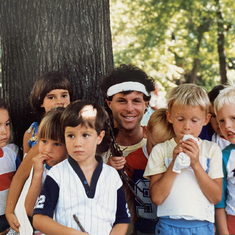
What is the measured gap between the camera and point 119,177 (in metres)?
2.94

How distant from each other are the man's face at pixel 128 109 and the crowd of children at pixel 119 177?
25cm

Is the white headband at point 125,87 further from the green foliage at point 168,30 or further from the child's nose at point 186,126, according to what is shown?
the green foliage at point 168,30

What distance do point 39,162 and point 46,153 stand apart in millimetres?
90

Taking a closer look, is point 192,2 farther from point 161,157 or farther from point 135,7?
point 161,157

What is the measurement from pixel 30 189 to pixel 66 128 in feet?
1.90

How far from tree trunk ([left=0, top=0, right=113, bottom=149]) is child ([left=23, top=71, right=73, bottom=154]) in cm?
29

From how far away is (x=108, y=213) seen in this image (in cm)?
280

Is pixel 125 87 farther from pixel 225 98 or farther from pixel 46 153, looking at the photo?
pixel 46 153

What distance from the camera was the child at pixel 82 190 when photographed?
270cm

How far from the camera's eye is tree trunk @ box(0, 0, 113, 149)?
427 centimetres

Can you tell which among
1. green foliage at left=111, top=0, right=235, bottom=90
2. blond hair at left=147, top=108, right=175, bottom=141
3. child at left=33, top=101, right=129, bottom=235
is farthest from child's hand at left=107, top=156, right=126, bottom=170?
green foliage at left=111, top=0, right=235, bottom=90

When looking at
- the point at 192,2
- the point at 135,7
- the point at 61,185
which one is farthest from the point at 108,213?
the point at 135,7

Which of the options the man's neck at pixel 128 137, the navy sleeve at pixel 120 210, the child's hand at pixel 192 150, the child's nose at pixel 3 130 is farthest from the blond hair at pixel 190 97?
the child's nose at pixel 3 130

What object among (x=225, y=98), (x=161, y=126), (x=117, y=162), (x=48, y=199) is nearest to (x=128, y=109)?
(x=161, y=126)
